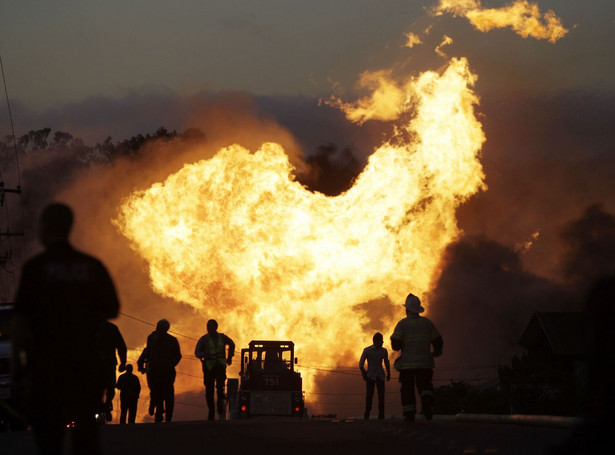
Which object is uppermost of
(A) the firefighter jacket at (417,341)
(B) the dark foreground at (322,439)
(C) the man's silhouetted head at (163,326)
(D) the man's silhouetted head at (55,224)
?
(C) the man's silhouetted head at (163,326)

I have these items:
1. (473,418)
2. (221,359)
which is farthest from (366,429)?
(221,359)

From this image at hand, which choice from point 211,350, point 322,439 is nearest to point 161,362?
point 211,350

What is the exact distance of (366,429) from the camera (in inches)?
646

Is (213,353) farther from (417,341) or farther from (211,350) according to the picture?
(417,341)

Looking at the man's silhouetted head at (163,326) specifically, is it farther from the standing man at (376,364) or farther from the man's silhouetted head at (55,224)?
the man's silhouetted head at (55,224)

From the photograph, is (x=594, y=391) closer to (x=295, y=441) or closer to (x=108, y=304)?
(x=108, y=304)

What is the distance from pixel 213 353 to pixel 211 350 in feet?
0.26

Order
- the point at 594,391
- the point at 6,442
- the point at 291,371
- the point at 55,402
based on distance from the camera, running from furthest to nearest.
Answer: the point at 291,371 → the point at 6,442 → the point at 55,402 → the point at 594,391

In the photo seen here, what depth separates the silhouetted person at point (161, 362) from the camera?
22.2 metres

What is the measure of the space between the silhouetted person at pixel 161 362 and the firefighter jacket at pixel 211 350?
3.26 ft

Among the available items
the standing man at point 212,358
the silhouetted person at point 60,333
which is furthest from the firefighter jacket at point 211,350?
the silhouetted person at point 60,333

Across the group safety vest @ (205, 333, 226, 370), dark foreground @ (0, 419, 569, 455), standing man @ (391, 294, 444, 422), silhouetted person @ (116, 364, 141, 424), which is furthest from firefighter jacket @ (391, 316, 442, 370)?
silhouetted person @ (116, 364, 141, 424)

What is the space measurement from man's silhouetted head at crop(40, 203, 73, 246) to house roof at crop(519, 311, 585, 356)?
1803 inches

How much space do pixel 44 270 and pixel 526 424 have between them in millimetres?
11695
